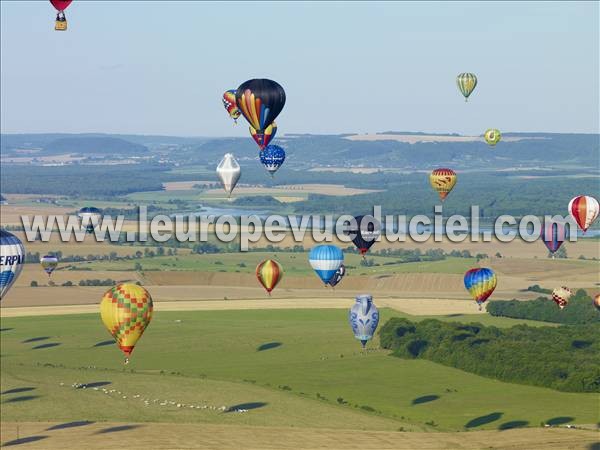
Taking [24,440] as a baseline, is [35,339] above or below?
below

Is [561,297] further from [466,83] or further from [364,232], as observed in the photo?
[466,83]

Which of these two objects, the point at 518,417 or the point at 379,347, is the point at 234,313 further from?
the point at 518,417

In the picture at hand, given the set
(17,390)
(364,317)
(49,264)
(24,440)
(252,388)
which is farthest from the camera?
(49,264)

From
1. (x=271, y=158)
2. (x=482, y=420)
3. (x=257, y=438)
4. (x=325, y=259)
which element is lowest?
(x=482, y=420)

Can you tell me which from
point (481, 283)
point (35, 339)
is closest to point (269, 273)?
point (481, 283)

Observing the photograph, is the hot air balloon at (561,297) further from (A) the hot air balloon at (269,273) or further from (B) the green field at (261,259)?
(B) the green field at (261,259)

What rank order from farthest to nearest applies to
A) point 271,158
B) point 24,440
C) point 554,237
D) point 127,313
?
point 554,237 → point 271,158 → point 127,313 → point 24,440

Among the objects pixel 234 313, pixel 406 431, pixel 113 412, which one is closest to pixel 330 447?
pixel 406 431
